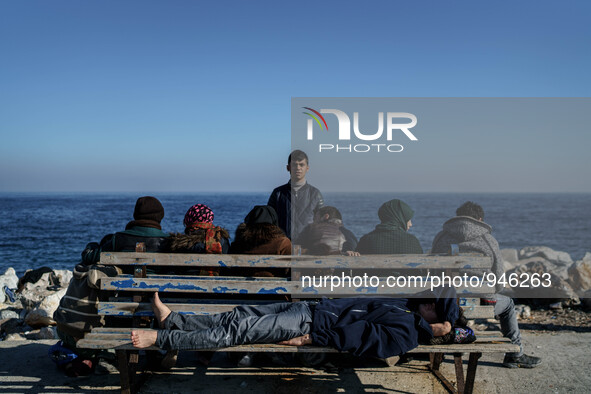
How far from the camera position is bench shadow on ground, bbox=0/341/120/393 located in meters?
4.08

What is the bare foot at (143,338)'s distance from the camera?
3592mm

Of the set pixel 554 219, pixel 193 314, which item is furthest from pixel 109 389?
pixel 554 219

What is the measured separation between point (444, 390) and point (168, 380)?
226cm

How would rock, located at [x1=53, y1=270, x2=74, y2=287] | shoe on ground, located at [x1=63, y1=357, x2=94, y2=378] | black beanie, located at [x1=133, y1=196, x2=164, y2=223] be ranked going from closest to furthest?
shoe on ground, located at [x1=63, y1=357, x2=94, y2=378], black beanie, located at [x1=133, y1=196, x2=164, y2=223], rock, located at [x1=53, y1=270, x2=74, y2=287]

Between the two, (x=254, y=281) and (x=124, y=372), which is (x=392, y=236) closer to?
(x=254, y=281)

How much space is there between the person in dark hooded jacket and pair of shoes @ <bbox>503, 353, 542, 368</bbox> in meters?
1.27

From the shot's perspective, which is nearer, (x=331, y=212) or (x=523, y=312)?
(x=331, y=212)

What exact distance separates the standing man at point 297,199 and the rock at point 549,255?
30.0ft

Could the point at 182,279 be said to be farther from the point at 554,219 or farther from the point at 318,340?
the point at 554,219

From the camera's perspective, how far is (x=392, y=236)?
464cm

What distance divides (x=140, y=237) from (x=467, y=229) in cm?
295

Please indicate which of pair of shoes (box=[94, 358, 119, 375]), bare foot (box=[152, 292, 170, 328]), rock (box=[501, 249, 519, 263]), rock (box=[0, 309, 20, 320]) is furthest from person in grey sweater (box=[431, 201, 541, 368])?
rock (box=[501, 249, 519, 263])

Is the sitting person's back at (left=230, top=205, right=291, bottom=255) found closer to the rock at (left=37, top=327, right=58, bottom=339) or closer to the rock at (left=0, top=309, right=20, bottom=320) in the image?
the rock at (left=37, top=327, right=58, bottom=339)

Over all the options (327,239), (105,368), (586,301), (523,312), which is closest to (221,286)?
(105,368)
